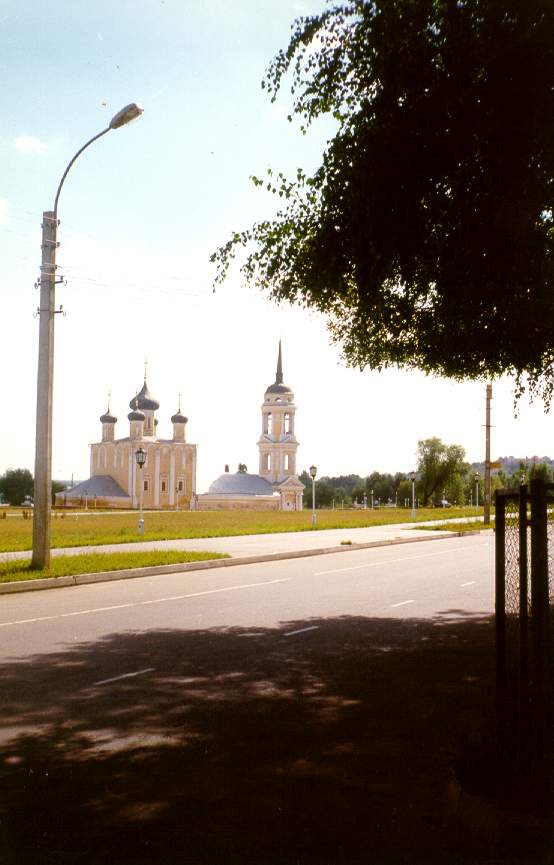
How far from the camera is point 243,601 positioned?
46.2 ft

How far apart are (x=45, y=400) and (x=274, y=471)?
4813 inches

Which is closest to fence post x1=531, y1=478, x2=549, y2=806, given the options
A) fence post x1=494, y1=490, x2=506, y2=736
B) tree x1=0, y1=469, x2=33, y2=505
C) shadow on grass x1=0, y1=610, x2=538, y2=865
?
shadow on grass x1=0, y1=610, x2=538, y2=865

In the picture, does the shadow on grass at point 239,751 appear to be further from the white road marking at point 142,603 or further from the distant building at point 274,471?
the distant building at point 274,471

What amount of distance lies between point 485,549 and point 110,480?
354 ft

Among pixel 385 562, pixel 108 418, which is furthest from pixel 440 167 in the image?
pixel 108 418

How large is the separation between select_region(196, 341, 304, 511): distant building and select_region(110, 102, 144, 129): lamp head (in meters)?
116

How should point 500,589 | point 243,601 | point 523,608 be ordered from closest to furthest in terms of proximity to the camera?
1. point 523,608
2. point 500,589
3. point 243,601

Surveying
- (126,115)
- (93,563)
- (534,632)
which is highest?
(126,115)

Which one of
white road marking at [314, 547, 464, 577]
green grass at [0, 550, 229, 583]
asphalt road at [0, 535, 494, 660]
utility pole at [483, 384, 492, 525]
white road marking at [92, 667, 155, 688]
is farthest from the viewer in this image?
utility pole at [483, 384, 492, 525]

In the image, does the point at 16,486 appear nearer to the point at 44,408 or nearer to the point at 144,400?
the point at 144,400

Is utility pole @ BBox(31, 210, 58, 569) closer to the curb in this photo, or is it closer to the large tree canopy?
the curb

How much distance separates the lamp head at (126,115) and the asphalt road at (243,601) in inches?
344

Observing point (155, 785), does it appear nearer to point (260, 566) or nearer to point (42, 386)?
point (42, 386)

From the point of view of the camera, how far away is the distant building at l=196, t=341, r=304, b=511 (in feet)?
438
